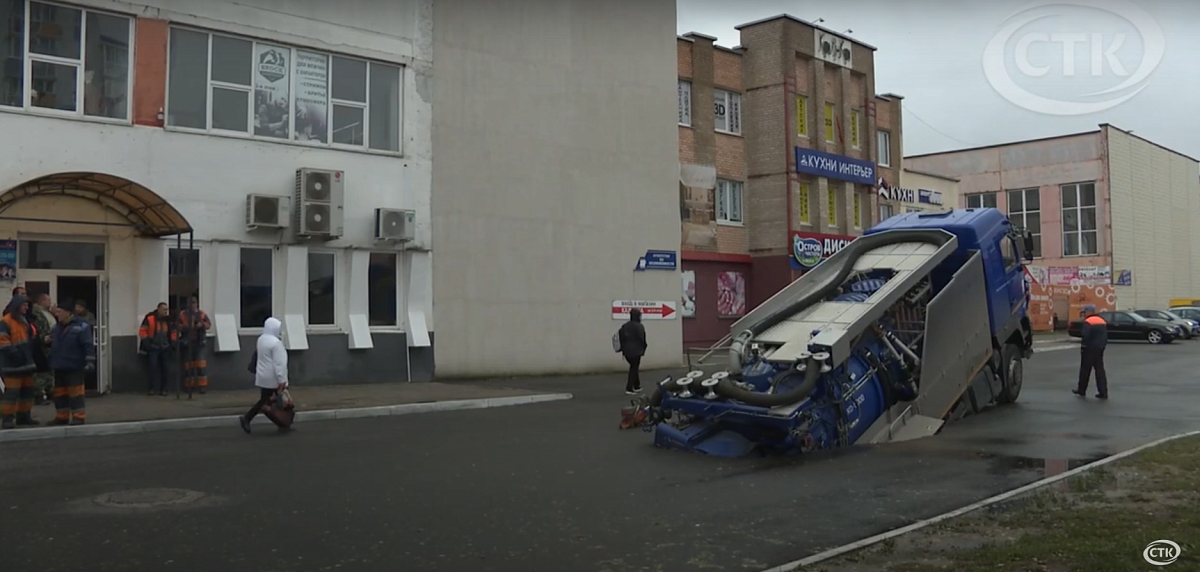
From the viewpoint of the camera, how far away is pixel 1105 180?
58.1 meters

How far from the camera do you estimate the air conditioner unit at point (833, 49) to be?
3528 cm

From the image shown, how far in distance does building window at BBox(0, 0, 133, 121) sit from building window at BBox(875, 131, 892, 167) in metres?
30.0

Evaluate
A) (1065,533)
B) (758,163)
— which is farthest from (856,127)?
(1065,533)

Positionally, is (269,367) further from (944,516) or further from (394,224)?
(944,516)

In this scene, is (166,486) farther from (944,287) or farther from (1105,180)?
(1105,180)

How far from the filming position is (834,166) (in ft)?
116

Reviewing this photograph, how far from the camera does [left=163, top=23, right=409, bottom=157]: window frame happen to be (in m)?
17.9

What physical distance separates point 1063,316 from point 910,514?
168 feet

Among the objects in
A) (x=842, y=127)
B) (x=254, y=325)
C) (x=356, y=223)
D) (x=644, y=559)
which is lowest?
(x=644, y=559)

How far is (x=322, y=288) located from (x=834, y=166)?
69.7ft

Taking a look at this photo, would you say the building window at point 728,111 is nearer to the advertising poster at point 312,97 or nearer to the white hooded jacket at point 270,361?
the advertising poster at point 312,97

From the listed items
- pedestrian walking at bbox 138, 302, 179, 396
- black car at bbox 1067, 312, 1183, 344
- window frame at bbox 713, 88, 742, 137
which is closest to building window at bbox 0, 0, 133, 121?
pedestrian walking at bbox 138, 302, 179, 396

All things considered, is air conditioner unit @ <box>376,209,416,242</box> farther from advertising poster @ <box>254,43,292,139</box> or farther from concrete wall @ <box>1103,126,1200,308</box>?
concrete wall @ <box>1103,126,1200,308</box>

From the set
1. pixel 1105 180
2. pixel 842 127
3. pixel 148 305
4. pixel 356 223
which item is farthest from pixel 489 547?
pixel 1105 180
